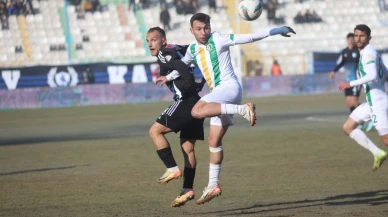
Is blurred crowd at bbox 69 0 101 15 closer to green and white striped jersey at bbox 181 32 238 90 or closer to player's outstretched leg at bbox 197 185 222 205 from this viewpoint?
green and white striped jersey at bbox 181 32 238 90

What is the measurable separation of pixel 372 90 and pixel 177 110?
3640 millimetres

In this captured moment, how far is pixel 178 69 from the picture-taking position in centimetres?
962

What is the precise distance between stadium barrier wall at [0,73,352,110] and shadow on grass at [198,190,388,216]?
23.1 m

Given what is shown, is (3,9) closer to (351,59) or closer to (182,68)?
(351,59)

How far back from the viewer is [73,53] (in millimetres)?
36344

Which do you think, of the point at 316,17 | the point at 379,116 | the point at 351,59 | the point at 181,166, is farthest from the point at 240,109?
the point at 316,17

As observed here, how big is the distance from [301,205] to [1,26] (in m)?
28.3

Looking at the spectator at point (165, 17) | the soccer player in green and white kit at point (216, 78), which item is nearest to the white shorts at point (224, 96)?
the soccer player in green and white kit at point (216, 78)

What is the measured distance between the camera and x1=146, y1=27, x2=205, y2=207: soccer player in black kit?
31.8 ft

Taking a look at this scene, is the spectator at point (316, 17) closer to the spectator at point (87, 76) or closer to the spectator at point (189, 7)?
the spectator at point (189, 7)

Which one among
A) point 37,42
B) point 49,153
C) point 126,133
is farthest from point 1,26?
point 49,153

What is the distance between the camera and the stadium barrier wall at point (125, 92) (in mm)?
32847

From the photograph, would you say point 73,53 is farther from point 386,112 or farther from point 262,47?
point 386,112

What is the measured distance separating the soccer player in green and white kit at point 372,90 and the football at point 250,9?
2.15 meters
